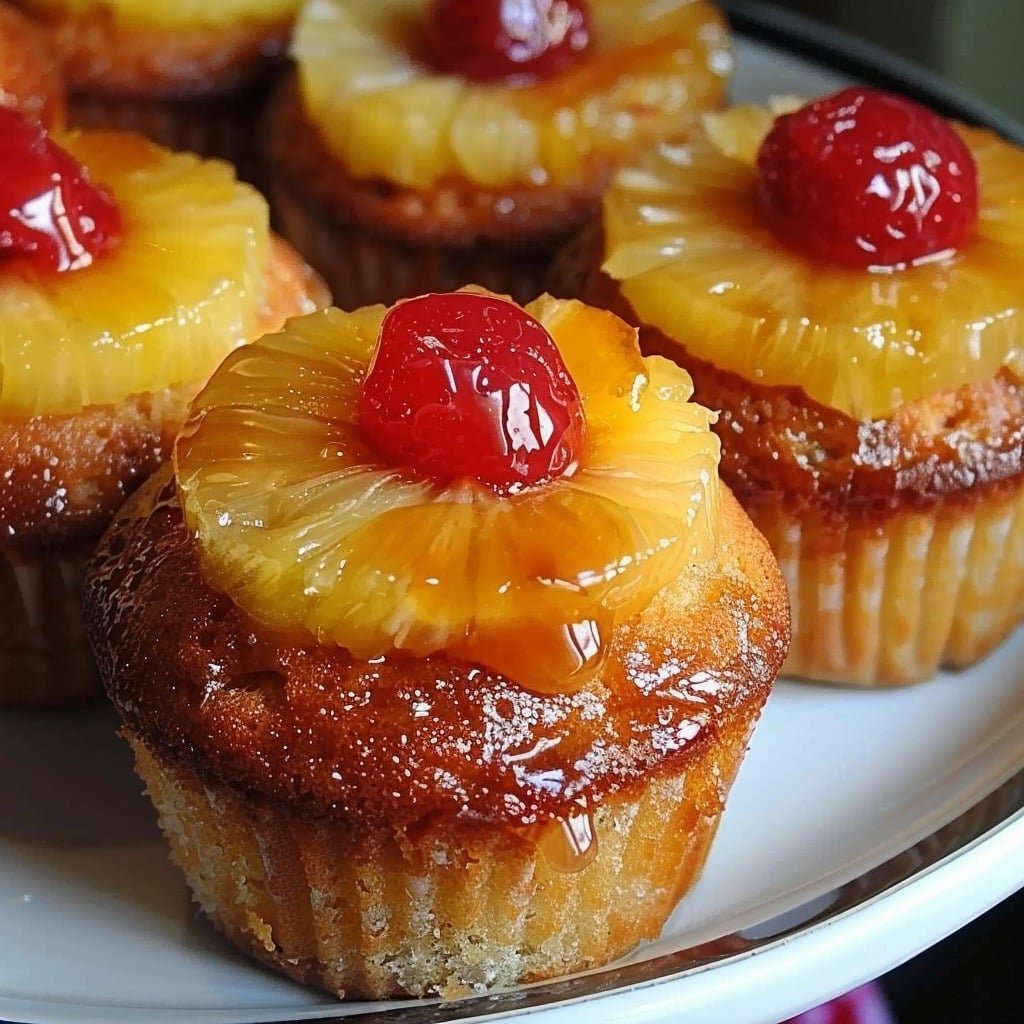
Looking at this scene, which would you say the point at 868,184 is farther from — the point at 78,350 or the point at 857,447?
the point at 78,350

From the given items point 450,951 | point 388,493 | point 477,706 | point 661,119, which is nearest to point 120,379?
point 388,493

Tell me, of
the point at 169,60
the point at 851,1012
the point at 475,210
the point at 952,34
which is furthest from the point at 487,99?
the point at 952,34

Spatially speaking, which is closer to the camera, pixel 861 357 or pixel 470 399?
pixel 470 399

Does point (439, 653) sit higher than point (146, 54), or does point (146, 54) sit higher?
point (439, 653)

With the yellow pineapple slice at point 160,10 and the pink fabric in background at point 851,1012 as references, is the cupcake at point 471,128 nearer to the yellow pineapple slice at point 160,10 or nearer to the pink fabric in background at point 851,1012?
the yellow pineapple slice at point 160,10

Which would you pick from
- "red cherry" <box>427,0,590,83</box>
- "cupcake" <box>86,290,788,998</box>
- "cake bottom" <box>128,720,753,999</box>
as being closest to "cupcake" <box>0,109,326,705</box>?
"cupcake" <box>86,290,788,998</box>

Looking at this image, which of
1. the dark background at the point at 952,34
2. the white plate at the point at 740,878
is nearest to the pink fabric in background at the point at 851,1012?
the white plate at the point at 740,878

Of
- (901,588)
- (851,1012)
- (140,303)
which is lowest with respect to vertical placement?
(851,1012)
